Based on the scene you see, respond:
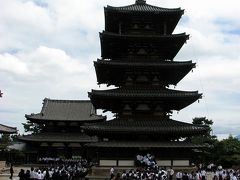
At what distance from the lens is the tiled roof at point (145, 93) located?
37406 mm

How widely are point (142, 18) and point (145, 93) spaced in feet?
25.8

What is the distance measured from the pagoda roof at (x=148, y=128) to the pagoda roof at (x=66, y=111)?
3424 cm

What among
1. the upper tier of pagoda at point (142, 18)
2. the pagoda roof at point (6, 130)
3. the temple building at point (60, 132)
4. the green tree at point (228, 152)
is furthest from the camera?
the temple building at point (60, 132)

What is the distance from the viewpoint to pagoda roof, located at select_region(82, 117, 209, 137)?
3634 cm

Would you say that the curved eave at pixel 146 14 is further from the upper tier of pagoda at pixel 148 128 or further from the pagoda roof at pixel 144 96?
the upper tier of pagoda at pixel 148 128

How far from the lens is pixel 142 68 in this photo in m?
39.1

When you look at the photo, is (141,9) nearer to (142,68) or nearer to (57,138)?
(142,68)

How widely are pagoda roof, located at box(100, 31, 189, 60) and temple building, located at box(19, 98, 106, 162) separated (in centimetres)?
2680

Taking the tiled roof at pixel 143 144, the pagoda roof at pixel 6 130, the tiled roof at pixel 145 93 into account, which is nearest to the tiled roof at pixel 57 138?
the pagoda roof at pixel 6 130

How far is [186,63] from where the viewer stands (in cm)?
3869

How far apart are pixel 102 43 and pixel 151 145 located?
1118 centimetres

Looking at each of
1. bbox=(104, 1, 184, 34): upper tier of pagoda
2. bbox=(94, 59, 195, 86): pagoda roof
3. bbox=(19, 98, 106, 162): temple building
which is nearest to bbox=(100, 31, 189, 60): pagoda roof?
bbox=(104, 1, 184, 34): upper tier of pagoda

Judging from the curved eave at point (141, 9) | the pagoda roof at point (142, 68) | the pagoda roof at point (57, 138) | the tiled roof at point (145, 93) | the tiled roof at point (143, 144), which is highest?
the curved eave at point (141, 9)

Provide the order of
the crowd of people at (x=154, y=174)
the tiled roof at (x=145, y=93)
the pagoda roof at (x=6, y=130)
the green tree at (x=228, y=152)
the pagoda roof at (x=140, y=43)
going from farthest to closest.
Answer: the green tree at (x=228, y=152), the pagoda roof at (x=6, y=130), the pagoda roof at (x=140, y=43), the tiled roof at (x=145, y=93), the crowd of people at (x=154, y=174)
